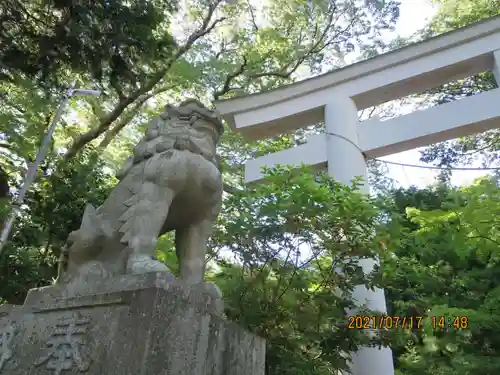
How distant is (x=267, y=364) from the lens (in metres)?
3.80

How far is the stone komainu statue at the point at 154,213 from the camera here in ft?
7.34

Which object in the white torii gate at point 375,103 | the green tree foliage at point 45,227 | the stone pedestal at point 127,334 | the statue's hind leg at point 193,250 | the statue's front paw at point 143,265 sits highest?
the white torii gate at point 375,103

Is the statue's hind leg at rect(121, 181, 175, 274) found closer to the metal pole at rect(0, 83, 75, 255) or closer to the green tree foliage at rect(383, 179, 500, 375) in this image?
the green tree foliage at rect(383, 179, 500, 375)

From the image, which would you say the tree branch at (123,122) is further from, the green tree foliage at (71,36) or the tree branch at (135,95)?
the green tree foliage at (71,36)

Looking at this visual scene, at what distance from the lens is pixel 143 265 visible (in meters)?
2.09

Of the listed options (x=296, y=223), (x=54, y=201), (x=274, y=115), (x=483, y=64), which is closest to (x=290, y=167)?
(x=296, y=223)

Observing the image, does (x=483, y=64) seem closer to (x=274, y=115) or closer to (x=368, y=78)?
(x=368, y=78)

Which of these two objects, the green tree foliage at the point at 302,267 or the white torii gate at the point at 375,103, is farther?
→ the white torii gate at the point at 375,103

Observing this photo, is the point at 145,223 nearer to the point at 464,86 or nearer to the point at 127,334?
the point at 127,334

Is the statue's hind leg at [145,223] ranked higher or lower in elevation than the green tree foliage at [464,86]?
lower

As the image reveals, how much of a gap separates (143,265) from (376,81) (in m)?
4.38

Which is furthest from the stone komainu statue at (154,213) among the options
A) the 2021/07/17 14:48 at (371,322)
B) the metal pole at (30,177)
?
the metal pole at (30,177)

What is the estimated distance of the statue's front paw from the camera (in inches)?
81.3

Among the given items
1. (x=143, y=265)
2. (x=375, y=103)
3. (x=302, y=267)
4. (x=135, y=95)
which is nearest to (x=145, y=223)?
(x=143, y=265)
